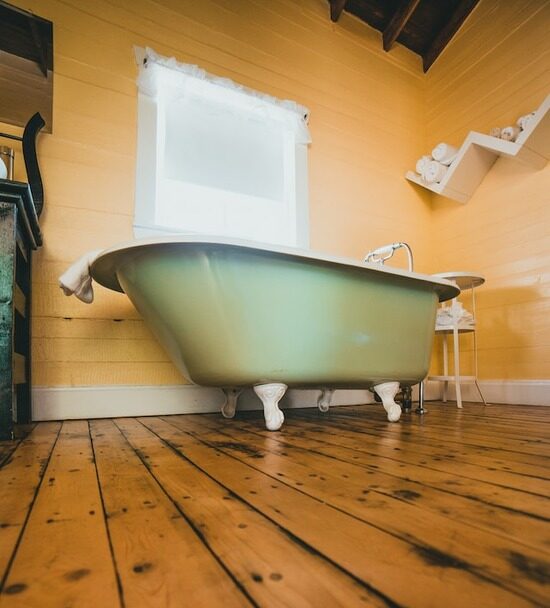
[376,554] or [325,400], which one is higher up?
[376,554]

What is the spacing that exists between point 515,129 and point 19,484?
3.18m

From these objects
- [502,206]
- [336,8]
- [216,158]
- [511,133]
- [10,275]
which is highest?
[336,8]

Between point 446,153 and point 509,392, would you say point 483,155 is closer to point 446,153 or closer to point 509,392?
point 446,153

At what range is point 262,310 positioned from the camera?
5.23ft

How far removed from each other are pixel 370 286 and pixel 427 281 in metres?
0.30

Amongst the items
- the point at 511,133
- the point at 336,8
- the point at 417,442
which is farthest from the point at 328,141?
the point at 417,442

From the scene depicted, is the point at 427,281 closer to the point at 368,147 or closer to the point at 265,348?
the point at 265,348

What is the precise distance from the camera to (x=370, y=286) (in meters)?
1.81

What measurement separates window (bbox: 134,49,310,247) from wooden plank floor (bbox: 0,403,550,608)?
1.47m

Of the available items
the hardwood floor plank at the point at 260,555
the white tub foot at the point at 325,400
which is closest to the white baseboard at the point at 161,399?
the white tub foot at the point at 325,400

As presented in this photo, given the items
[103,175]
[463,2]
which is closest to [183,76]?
[103,175]

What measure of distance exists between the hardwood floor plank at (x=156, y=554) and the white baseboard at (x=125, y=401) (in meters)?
1.20

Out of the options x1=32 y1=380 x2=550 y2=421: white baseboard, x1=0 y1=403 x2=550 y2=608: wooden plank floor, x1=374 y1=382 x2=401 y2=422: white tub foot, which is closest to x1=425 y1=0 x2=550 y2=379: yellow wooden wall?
x1=32 y1=380 x2=550 y2=421: white baseboard

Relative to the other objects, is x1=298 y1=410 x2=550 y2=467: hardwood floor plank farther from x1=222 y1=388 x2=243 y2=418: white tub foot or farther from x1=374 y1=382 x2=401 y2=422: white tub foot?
x1=222 y1=388 x2=243 y2=418: white tub foot
